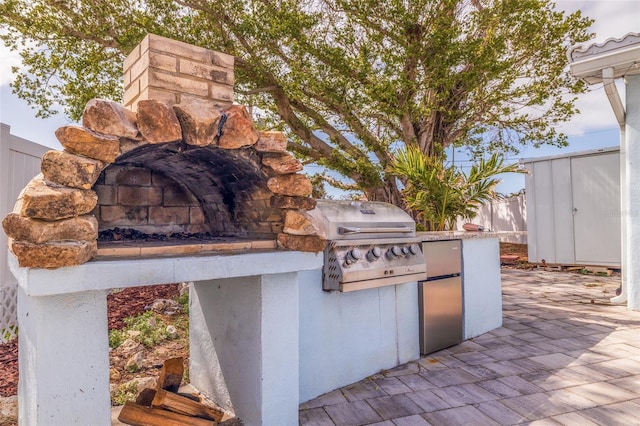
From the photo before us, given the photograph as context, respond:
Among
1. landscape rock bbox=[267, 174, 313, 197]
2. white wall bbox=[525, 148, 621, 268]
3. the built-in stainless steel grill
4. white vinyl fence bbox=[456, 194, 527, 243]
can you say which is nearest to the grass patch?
the built-in stainless steel grill

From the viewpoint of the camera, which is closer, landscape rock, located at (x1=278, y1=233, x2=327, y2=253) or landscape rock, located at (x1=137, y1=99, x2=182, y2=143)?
landscape rock, located at (x1=137, y1=99, x2=182, y2=143)

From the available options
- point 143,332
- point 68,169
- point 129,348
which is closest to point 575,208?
point 143,332

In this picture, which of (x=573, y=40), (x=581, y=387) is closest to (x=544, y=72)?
(x=573, y=40)

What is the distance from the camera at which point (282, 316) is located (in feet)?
7.12

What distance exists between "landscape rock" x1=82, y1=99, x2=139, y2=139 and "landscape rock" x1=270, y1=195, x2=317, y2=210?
84cm

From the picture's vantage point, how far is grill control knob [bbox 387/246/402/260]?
3.03 meters

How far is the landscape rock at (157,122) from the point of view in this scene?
1.62 meters

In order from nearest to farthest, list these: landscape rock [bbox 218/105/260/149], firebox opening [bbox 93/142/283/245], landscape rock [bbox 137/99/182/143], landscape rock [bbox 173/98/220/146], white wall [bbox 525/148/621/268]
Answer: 1. landscape rock [bbox 137/99/182/143]
2. landscape rock [bbox 173/98/220/146]
3. landscape rock [bbox 218/105/260/149]
4. firebox opening [bbox 93/142/283/245]
5. white wall [bbox 525/148/621/268]

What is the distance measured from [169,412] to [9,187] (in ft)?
10.1

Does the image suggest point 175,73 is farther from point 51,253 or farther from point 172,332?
point 172,332

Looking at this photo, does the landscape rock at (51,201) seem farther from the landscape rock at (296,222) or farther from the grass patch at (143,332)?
the grass patch at (143,332)

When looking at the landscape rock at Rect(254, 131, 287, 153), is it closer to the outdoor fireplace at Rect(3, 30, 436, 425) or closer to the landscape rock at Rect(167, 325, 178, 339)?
the outdoor fireplace at Rect(3, 30, 436, 425)

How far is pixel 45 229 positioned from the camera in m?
1.41

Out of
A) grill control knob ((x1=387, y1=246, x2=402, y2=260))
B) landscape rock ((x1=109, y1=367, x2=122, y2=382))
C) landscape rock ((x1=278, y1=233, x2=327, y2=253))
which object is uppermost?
landscape rock ((x1=278, y1=233, x2=327, y2=253))
